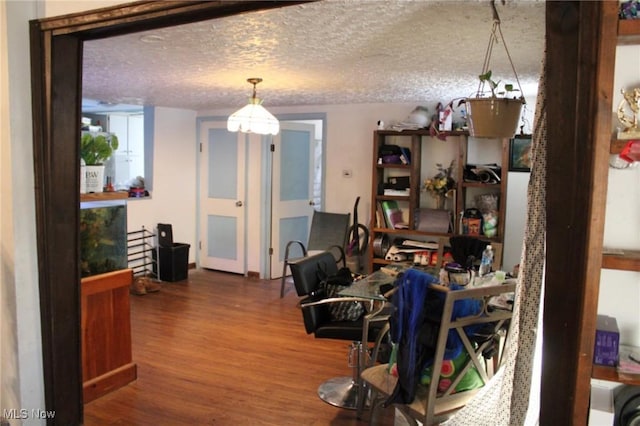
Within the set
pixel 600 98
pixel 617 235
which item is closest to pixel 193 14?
pixel 600 98

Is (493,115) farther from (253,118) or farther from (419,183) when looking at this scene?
(419,183)

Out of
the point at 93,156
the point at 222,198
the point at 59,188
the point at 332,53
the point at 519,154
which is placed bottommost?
the point at 222,198

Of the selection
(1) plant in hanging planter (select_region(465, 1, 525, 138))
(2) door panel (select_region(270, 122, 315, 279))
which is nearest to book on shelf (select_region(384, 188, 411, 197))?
(2) door panel (select_region(270, 122, 315, 279))

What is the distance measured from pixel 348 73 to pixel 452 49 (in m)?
0.98

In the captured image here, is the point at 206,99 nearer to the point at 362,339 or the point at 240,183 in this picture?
the point at 240,183

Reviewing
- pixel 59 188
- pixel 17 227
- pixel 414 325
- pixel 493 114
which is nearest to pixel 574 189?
pixel 414 325

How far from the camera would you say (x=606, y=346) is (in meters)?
1.31

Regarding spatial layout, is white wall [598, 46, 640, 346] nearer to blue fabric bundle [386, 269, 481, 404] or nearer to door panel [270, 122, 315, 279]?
blue fabric bundle [386, 269, 481, 404]

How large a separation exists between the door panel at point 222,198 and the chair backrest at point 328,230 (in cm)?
111

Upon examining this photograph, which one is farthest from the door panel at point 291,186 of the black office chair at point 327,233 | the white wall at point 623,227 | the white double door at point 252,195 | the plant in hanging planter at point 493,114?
the white wall at point 623,227

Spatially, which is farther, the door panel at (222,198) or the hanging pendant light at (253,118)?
the door panel at (222,198)

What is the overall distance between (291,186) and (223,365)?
3.01m

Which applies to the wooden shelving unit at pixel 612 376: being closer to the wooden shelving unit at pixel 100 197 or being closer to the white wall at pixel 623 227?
the white wall at pixel 623 227

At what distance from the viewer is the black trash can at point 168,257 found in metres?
5.94
